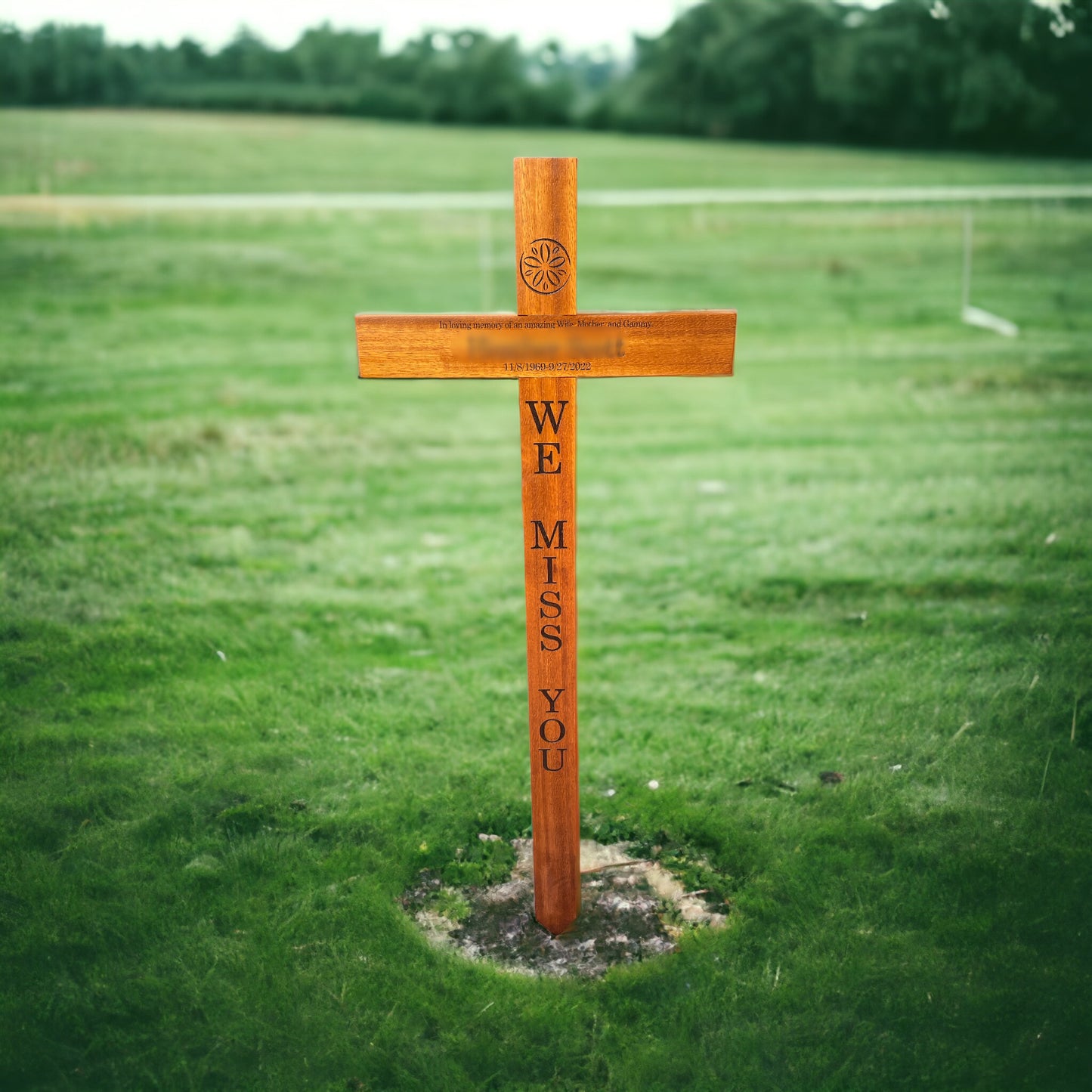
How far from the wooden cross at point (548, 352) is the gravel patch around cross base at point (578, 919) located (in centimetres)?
88

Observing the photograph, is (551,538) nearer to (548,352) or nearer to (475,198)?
(548,352)

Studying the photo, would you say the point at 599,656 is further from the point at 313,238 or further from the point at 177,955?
the point at 313,238

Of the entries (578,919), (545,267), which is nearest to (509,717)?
(578,919)

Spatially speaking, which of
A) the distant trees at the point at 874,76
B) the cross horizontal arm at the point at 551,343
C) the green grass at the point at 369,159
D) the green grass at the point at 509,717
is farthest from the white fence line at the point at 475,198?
the cross horizontal arm at the point at 551,343

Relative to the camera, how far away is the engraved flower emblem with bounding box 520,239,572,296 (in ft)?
11.2

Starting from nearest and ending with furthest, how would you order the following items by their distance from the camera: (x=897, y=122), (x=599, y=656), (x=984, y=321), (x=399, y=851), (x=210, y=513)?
1. (x=399, y=851)
2. (x=599, y=656)
3. (x=210, y=513)
4. (x=984, y=321)
5. (x=897, y=122)

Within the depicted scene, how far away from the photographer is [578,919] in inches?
155

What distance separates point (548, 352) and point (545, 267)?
10.4 inches

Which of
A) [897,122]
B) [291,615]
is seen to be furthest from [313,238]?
[291,615]

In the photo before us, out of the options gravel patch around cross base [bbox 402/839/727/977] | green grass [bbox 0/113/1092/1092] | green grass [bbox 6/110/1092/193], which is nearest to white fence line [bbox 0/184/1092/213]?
Answer: green grass [bbox 6/110/1092/193]

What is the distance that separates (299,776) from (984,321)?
14262 mm

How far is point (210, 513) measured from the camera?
7.80 meters

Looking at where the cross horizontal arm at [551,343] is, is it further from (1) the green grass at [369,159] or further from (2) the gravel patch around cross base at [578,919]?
(1) the green grass at [369,159]

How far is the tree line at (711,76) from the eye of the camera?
43.0 ft
